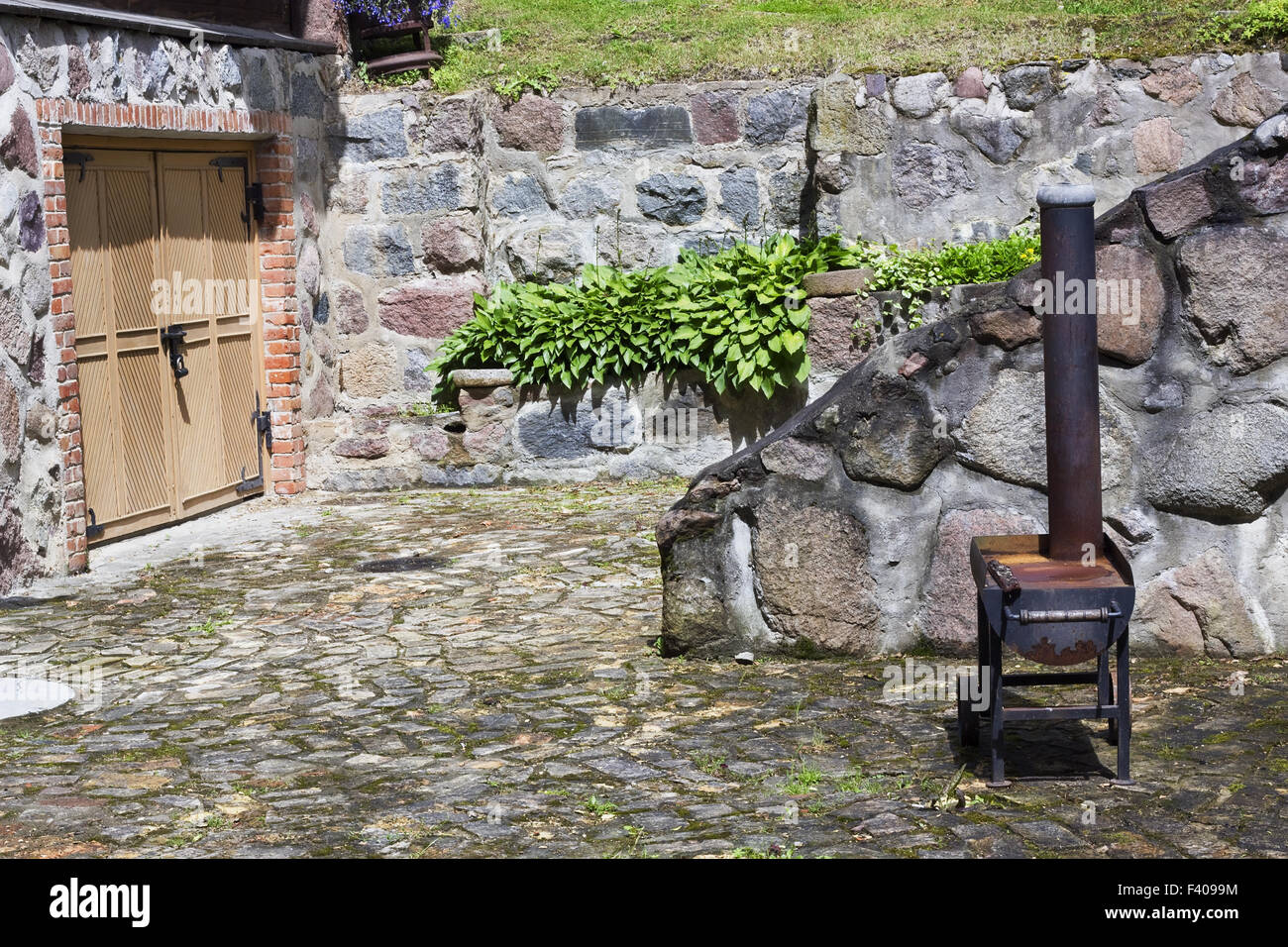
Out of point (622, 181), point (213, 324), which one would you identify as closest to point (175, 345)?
point (213, 324)

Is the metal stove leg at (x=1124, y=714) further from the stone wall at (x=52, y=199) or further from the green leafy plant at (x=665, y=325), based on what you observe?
the stone wall at (x=52, y=199)

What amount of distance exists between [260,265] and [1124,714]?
683 cm

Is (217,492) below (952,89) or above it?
below

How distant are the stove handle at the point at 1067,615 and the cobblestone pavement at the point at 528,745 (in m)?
0.48

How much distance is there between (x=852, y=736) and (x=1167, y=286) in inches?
71.0

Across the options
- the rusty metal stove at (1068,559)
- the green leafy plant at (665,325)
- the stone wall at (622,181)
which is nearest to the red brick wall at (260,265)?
the stone wall at (622,181)

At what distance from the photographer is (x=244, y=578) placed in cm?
707

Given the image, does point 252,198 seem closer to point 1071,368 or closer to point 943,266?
point 943,266

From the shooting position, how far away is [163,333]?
8.44 m

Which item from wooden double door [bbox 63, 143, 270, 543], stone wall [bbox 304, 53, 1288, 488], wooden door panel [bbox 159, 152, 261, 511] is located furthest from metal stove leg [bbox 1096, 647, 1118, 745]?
wooden door panel [bbox 159, 152, 261, 511]

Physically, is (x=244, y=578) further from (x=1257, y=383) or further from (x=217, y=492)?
(x=1257, y=383)

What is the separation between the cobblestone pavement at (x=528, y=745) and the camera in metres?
3.77

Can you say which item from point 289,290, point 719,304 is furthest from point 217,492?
point 719,304

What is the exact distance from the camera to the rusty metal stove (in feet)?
12.6
